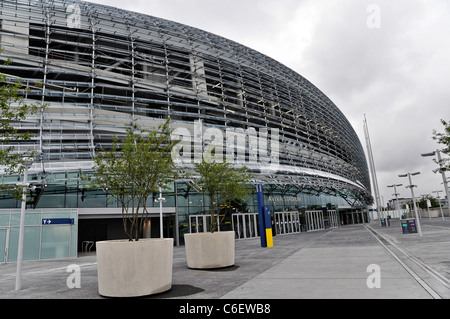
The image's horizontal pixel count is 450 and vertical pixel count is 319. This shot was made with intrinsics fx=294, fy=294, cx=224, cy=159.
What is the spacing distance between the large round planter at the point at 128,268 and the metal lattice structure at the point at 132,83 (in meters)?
10.6

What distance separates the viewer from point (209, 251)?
1144 cm

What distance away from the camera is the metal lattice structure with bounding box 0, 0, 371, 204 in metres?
22.1

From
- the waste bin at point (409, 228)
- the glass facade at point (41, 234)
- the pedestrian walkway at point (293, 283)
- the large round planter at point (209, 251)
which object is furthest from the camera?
the waste bin at point (409, 228)

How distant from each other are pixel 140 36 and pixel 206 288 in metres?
26.7

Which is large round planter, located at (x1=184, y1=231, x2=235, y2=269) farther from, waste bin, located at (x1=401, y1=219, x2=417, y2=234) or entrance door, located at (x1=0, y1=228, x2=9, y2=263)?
waste bin, located at (x1=401, y1=219, x2=417, y2=234)

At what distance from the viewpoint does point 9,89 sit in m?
8.26

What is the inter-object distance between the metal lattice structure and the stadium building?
12 centimetres

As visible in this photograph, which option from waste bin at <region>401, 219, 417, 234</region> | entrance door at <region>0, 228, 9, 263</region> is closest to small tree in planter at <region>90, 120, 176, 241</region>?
entrance door at <region>0, 228, 9, 263</region>

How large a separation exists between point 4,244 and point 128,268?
54.0ft

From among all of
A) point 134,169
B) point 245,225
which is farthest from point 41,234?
point 245,225

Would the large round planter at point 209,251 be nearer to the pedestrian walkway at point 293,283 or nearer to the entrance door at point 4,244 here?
the pedestrian walkway at point 293,283

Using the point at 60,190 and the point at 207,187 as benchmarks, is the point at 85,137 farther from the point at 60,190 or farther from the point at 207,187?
the point at 207,187

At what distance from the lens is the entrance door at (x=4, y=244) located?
18.3m

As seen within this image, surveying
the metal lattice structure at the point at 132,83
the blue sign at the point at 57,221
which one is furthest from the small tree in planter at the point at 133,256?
the blue sign at the point at 57,221
